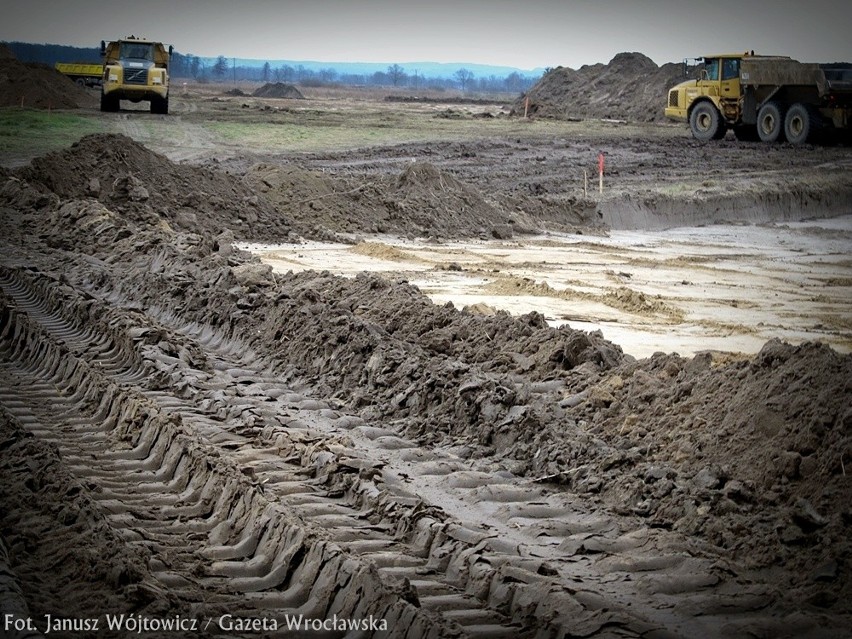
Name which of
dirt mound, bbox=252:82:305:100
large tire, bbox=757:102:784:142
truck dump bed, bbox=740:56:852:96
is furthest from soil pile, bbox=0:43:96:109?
dirt mound, bbox=252:82:305:100

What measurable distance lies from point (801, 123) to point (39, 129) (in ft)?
71.1

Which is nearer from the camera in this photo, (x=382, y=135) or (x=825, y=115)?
(x=825, y=115)

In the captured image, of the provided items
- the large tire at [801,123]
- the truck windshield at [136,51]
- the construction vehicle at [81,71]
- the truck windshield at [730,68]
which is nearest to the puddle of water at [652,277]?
the large tire at [801,123]

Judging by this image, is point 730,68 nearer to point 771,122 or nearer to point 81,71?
point 771,122

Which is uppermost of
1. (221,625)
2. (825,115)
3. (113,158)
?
(825,115)

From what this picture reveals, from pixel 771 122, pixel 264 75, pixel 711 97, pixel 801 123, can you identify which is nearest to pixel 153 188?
pixel 801 123

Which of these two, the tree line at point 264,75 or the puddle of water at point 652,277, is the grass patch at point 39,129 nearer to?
the puddle of water at point 652,277

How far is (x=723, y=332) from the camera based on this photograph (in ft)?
38.1

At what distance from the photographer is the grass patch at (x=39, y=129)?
84.4 feet

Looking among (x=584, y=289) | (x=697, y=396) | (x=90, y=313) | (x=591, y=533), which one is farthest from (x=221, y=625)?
(x=584, y=289)

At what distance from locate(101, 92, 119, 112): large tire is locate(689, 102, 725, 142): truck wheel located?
66.0 ft

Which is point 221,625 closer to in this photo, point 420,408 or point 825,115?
point 420,408

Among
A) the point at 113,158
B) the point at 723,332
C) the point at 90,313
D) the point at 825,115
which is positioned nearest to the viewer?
the point at 90,313

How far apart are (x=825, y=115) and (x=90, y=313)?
2512cm
